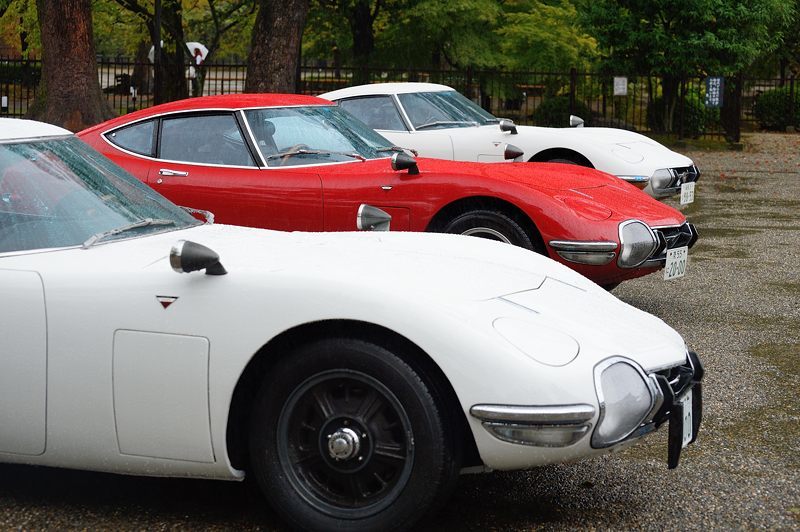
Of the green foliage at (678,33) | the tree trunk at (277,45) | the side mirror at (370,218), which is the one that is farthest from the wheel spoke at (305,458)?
the green foliage at (678,33)

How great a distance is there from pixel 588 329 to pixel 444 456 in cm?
64

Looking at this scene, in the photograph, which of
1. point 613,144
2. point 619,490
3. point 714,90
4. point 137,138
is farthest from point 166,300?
point 714,90

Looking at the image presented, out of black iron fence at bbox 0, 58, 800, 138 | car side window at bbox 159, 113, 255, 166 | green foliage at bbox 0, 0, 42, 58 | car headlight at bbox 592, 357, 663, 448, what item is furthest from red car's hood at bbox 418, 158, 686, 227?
green foliage at bbox 0, 0, 42, 58

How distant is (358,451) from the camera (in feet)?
11.9

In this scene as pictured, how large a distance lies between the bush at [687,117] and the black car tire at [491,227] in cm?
1877

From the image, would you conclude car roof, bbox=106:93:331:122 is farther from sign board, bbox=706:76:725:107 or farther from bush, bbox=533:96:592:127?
bush, bbox=533:96:592:127

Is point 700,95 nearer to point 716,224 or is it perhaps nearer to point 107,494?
point 716,224

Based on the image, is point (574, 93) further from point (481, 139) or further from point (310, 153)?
point (310, 153)

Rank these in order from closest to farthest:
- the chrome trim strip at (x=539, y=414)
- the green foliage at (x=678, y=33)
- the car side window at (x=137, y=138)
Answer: the chrome trim strip at (x=539, y=414), the car side window at (x=137, y=138), the green foliage at (x=678, y=33)

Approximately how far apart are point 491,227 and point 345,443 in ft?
12.6

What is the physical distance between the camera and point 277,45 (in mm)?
17938

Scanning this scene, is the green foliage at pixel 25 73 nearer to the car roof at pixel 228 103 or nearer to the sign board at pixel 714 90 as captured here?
the sign board at pixel 714 90

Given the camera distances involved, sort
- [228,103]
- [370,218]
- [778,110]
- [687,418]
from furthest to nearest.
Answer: [778,110], [228,103], [370,218], [687,418]

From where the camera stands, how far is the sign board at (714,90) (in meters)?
24.0
